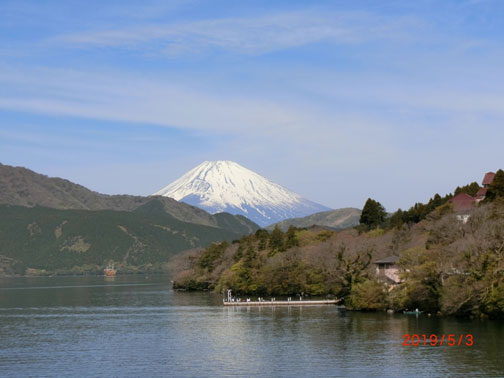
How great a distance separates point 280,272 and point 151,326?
5611 centimetres

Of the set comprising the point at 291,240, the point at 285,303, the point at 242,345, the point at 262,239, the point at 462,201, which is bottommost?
the point at 242,345

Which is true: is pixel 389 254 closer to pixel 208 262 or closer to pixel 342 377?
pixel 208 262

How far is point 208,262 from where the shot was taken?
607 feet

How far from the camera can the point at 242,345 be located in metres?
75.2

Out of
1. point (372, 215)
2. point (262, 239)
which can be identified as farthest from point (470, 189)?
point (262, 239)

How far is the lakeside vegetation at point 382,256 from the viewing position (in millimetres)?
85875

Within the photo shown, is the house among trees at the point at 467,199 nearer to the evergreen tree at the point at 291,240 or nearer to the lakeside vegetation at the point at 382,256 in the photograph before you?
the lakeside vegetation at the point at 382,256

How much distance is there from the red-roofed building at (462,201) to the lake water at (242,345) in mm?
43110
